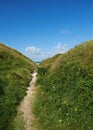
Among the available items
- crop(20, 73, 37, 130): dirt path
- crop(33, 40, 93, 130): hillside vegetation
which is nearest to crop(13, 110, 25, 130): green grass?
crop(20, 73, 37, 130): dirt path

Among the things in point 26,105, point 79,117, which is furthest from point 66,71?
point 79,117

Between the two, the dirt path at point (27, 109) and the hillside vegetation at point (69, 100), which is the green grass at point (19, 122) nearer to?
the dirt path at point (27, 109)

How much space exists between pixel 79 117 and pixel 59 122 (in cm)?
144

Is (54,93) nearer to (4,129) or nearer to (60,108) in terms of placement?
(60,108)

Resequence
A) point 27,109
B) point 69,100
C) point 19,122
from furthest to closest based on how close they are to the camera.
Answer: point 27,109 → point 69,100 → point 19,122

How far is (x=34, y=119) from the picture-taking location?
18.7 meters

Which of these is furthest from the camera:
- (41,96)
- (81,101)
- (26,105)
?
(41,96)

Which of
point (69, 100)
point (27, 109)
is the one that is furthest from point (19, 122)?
point (69, 100)

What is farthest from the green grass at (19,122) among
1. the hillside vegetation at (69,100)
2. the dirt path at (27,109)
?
the hillside vegetation at (69,100)

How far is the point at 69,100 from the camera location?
790 inches

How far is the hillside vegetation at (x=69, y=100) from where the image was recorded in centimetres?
1656

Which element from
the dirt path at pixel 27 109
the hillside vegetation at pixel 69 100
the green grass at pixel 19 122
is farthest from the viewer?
the dirt path at pixel 27 109

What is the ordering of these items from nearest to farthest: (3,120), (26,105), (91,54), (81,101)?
1. (3,120)
2. (81,101)
3. (26,105)
4. (91,54)

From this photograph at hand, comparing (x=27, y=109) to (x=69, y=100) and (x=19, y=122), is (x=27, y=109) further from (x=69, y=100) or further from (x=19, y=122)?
(x=69, y=100)
